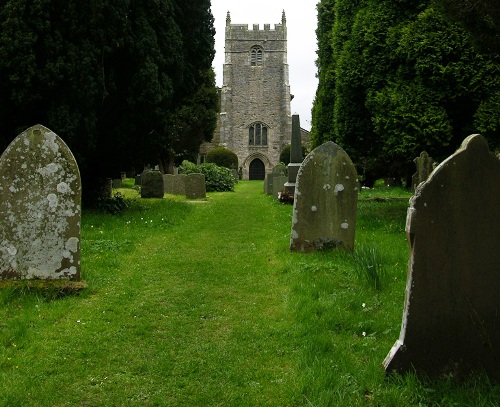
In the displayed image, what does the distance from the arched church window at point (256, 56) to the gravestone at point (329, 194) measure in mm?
43284

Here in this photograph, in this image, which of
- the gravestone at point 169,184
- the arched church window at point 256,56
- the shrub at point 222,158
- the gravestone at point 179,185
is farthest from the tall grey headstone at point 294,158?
the arched church window at point 256,56

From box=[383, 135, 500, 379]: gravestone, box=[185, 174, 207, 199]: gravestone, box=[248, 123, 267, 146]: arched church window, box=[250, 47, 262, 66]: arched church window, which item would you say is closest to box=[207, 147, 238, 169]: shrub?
box=[248, 123, 267, 146]: arched church window

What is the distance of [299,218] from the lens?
663 cm

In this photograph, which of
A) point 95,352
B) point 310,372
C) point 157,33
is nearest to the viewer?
point 310,372

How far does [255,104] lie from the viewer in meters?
47.5

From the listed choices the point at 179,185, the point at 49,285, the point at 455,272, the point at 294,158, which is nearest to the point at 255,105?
the point at 179,185

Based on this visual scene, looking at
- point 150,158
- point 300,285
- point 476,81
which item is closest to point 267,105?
point 150,158

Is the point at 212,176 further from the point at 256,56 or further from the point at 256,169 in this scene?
the point at 256,56

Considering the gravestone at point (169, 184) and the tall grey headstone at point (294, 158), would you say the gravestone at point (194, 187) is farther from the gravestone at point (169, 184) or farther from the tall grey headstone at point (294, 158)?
the tall grey headstone at point (294, 158)

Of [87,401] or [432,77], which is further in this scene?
[432,77]

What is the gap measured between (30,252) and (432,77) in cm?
735

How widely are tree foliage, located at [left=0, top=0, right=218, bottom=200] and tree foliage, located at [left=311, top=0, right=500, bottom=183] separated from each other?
A: 4106mm

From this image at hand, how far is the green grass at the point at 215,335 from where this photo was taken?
Result: 2.80m

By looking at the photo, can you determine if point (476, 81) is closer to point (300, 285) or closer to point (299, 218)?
point (299, 218)
